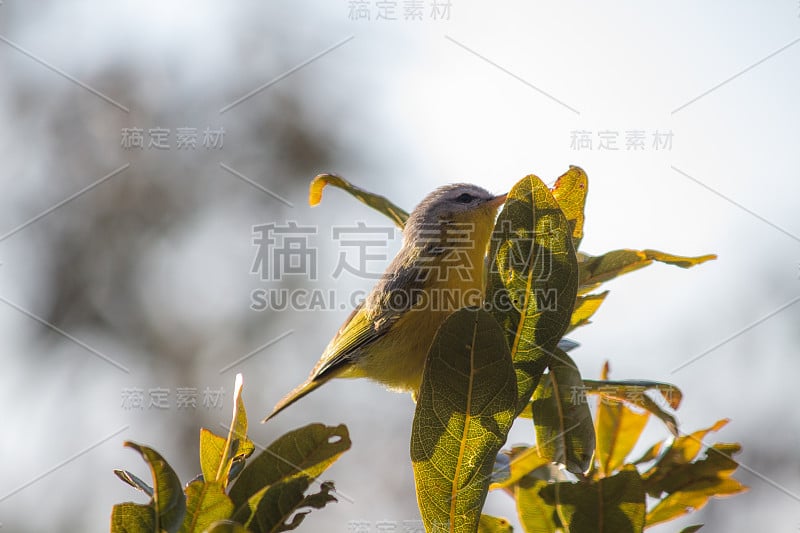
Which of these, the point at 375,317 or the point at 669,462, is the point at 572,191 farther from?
the point at 375,317

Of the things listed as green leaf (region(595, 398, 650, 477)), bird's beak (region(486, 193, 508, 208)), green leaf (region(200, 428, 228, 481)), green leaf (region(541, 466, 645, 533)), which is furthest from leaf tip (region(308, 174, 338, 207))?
bird's beak (region(486, 193, 508, 208))

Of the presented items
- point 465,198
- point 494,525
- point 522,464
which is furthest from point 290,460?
point 465,198

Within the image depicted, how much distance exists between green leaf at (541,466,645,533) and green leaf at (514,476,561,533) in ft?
0.42

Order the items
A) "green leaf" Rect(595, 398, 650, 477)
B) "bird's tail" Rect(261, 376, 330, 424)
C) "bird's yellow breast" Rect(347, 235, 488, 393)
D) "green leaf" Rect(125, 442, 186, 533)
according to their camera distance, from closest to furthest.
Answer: "green leaf" Rect(125, 442, 186, 533), "green leaf" Rect(595, 398, 650, 477), "bird's tail" Rect(261, 376, 330, 424), "bird's yellow breast" Rect(347, 235, 488, 393)

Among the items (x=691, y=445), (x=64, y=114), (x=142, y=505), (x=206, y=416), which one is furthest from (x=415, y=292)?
(x=64, y=114)

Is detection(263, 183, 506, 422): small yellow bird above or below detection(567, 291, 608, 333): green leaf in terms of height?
below

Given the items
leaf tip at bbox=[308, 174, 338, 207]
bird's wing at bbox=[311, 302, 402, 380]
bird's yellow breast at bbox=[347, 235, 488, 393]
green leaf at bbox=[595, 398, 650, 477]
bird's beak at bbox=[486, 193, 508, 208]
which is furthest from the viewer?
bird's beak at bbox=[486, 193, 508, 208]

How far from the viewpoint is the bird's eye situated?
348 cm

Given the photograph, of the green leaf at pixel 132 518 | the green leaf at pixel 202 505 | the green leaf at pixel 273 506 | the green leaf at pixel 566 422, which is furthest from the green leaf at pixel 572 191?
the green leaf at pixel 132 518

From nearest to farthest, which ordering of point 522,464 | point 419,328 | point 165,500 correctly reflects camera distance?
point 165,500
point 522,464
point 419,328

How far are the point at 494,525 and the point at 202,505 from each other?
63 centimetres

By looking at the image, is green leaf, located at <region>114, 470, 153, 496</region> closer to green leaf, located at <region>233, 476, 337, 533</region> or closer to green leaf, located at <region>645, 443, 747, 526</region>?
green leaf, located at <region>233, 476, 337, 533</region>

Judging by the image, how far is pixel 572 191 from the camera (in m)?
1.59

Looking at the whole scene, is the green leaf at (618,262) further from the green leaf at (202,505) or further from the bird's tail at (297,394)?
the bird's tail at (297,394)
